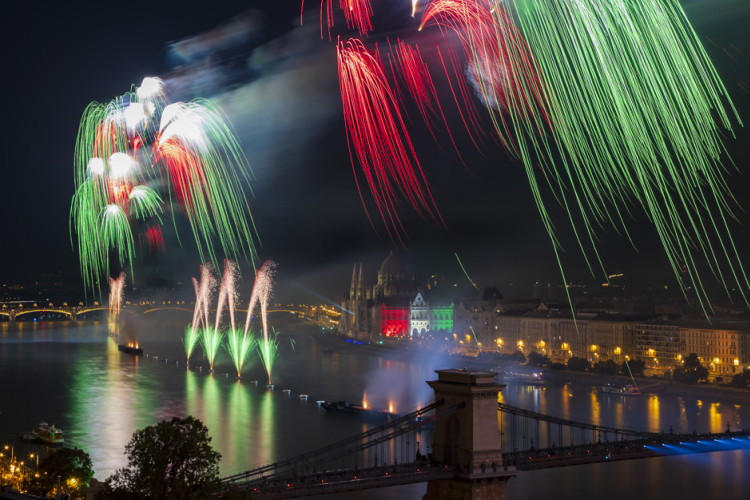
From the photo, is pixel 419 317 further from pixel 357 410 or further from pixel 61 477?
pixel 61 477

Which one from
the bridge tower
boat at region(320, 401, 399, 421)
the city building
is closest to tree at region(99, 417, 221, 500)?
the bridge tower

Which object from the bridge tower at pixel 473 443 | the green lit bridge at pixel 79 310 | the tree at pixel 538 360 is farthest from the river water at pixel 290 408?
the green lit bridge at pixel 79 310

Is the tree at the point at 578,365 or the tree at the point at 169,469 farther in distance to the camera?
the tree at the point at 578,365

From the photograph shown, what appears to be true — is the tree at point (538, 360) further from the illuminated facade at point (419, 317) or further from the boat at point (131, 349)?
the illuminated facade at point (419, 317)

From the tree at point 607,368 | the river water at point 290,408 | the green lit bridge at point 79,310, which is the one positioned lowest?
the river water at point 290,408

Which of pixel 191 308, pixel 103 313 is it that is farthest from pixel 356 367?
pixel 103 313

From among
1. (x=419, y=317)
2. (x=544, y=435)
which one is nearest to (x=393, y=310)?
(x=419, y=317)

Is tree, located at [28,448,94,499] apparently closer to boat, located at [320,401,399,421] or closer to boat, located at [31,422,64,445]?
boat, located at [31,422,64,445]
